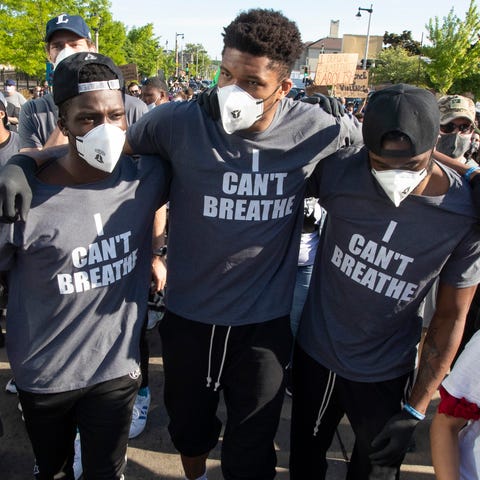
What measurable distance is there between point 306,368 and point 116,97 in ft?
4.69

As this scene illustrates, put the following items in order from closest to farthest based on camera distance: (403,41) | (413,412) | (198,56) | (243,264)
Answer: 1. (413,412)
2. (243,264)
3. (403,41)
4. (198,56)

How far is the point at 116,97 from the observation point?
178 cm

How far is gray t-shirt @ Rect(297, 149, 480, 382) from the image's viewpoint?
1739 mm

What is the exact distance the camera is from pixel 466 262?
1745mm

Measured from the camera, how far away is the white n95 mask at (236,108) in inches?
72.6

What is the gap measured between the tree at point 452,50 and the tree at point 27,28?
17263 mm

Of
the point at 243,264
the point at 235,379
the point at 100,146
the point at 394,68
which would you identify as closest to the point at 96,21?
the point at 100,146

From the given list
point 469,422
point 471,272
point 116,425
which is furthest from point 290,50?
point 116,425

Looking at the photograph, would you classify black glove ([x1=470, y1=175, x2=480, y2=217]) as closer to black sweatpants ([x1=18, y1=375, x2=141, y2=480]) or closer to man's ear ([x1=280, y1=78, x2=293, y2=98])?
man's ear ([x1=280, y1=78, x2=293, y2=98])

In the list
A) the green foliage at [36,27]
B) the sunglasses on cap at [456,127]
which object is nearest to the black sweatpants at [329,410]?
the sunglasses on cap at [456,127]

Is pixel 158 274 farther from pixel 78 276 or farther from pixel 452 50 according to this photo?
pixel 452 50

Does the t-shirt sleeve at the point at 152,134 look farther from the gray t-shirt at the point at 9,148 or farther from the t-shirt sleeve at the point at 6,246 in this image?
the gray t-shirt at the point at 9,148

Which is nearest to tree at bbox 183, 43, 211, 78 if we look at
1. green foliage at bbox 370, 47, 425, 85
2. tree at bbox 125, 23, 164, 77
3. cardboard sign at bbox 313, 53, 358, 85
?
tree at bbox 125, 23, 164, 77

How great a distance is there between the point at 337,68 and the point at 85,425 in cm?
1033
